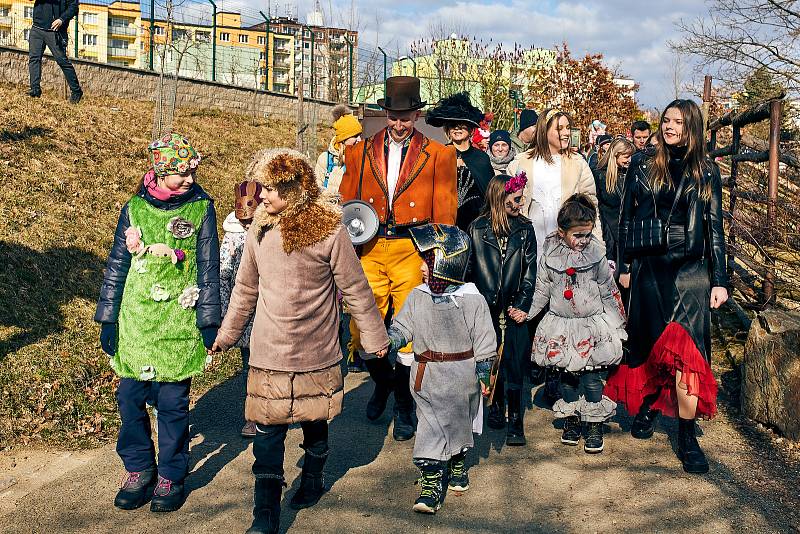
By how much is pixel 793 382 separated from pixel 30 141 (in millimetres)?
10756

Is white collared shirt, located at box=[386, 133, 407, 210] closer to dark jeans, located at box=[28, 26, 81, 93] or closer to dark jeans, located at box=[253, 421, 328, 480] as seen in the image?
dark jeans, located at box=[253, 421, 328, 480]

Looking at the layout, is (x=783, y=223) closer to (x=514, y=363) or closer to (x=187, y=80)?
(x=514, y=363)

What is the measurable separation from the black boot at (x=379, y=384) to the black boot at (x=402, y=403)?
0.11 metres

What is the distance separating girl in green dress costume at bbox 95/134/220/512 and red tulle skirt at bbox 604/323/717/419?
2.66 meters

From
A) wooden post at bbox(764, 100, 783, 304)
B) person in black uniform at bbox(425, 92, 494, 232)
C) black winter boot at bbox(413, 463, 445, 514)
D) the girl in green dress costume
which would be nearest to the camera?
black winter boot at bbox(413, 463, 445, 514)

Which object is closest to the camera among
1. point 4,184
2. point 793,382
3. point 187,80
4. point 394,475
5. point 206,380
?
point 394,475

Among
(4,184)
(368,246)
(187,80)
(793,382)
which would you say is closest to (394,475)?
(368,246)

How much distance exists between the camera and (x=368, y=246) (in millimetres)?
6082

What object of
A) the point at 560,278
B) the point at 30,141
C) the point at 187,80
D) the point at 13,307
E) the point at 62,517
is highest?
the point at 187,80

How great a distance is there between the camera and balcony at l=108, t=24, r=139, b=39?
20.7 meters

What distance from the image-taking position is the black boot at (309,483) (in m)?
4.72

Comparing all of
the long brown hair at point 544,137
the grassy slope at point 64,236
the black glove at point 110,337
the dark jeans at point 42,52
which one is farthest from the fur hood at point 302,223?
the dark jeans at point 42,52

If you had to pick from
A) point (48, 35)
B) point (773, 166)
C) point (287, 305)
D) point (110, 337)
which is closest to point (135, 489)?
point (110, 337)

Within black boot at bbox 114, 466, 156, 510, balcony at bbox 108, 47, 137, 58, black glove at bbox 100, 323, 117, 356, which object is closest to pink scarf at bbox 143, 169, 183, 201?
black glove at bbox 100, 323, 117, 356
